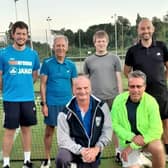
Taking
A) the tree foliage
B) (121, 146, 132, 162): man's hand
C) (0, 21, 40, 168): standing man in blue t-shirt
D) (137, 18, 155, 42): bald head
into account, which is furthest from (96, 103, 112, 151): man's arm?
the tree foliage

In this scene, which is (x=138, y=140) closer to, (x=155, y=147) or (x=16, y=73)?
(x=155, y=147)

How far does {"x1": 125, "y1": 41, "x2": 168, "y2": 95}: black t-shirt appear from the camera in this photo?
17.4ft

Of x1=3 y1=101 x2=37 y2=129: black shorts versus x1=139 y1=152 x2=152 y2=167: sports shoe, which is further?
x1=3 y1=101 x2=37 y2=129: black shorts

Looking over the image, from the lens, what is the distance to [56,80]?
5.22 meters

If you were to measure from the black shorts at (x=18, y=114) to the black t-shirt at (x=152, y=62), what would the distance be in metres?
1.50

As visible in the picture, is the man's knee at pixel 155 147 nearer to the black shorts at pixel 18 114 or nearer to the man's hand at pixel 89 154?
the man's hand at pixel 89 154

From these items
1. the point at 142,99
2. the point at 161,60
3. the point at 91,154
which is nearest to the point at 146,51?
the point at 161,60

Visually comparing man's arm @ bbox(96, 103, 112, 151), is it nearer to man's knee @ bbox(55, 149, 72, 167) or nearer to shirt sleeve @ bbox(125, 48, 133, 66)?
man's knee @ bbox(55, 149, 72, 167)

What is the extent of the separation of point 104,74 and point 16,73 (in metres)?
1.16

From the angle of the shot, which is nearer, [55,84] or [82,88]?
[82,88]

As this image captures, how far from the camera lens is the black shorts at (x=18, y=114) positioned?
16.9 ft

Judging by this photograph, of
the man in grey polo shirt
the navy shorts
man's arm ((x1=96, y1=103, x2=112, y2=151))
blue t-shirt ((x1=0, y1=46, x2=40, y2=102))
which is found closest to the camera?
man's arm ((x1=96, y1=103, x2=112, y2=151))

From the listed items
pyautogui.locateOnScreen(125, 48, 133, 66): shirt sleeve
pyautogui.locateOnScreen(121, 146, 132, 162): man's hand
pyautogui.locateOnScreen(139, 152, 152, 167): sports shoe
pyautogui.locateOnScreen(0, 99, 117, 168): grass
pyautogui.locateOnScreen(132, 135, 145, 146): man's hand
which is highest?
pyautogui.locateOnScreen(125, 48, 133, 66): shirt sleeve

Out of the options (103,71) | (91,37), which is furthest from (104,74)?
(91,37)
